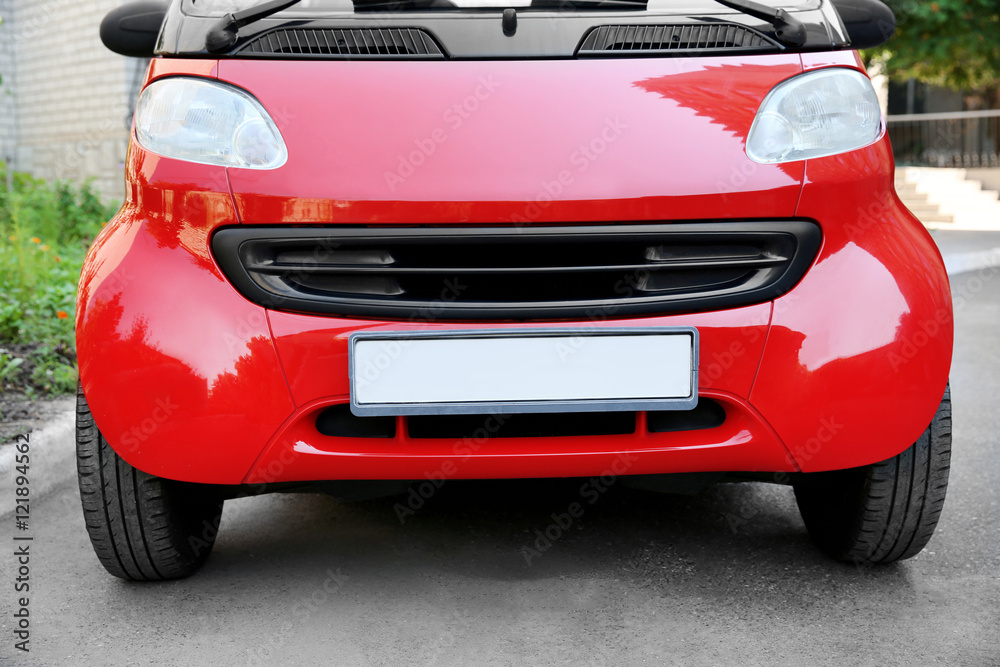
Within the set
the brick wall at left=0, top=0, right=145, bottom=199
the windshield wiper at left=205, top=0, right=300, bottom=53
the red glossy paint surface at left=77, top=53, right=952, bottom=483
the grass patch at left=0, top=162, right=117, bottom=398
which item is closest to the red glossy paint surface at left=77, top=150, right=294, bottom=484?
the red glossy paint surface at left=77, top=53, right=952, bottom=483

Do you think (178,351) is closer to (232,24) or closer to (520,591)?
(232,24)

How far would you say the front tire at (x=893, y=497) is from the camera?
2133 mm

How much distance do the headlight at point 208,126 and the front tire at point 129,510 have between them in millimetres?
577

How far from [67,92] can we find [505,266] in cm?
1090

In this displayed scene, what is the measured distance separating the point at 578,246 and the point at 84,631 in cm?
129

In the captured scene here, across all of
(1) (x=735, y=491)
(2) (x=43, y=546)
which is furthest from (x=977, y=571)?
(2) (x=43, y=546)

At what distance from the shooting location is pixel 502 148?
1908 mm

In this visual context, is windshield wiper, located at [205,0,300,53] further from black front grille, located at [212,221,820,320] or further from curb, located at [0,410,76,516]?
curb, located at [0,410,76,516]

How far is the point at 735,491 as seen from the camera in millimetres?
2992

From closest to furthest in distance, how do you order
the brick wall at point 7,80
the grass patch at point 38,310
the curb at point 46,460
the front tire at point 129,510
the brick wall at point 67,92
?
the front tire at point 129,510 → the curb at point 46,460 → the grass patch at point 38,310 → the brick wall at point 67,92 → the brick wall at point 7,80

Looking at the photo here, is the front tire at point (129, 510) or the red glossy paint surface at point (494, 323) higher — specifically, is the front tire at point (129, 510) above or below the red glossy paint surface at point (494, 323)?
below

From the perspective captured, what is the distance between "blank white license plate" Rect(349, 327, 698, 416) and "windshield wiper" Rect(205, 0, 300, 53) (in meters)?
0.67

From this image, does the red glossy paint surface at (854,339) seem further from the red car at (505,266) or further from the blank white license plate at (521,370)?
the blank white license plate at (521,370)

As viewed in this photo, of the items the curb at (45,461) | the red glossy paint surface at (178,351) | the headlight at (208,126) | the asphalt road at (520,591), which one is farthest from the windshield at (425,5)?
the curb at (45,461)
